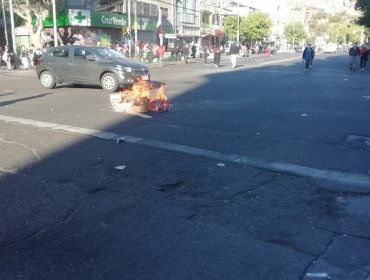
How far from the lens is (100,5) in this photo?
40625 millimetres

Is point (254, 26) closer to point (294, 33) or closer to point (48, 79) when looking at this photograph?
point (294, 33)

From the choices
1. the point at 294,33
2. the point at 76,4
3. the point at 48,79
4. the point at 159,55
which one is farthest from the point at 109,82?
the point at 294,33

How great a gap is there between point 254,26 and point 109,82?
204 feet

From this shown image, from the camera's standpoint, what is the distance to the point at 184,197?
512 cm

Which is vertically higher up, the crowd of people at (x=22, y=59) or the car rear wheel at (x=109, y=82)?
the crowd of people at (x=22, y=59)

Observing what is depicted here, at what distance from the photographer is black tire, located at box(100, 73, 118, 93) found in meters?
15.4

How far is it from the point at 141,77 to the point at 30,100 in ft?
13.1

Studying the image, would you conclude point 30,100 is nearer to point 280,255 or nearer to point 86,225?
point 86,225

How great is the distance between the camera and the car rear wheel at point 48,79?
16.6 m

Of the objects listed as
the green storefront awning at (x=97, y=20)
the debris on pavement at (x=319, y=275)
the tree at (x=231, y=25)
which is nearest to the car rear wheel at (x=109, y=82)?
the debris on pavement at (x=319, y=275)

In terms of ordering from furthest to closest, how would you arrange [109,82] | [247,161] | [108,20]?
[108,20] < [109,82] < [247,161]

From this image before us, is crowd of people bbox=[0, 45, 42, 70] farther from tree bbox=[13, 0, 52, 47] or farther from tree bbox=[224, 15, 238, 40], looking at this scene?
tree bbox=[224, 15, 238, 40]

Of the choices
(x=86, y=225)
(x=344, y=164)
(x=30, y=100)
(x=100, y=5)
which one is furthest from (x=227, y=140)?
(x=100, y=5)

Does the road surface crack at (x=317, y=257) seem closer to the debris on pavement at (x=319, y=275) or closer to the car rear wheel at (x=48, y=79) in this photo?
the debris on pavement at (x=319, y=275)
